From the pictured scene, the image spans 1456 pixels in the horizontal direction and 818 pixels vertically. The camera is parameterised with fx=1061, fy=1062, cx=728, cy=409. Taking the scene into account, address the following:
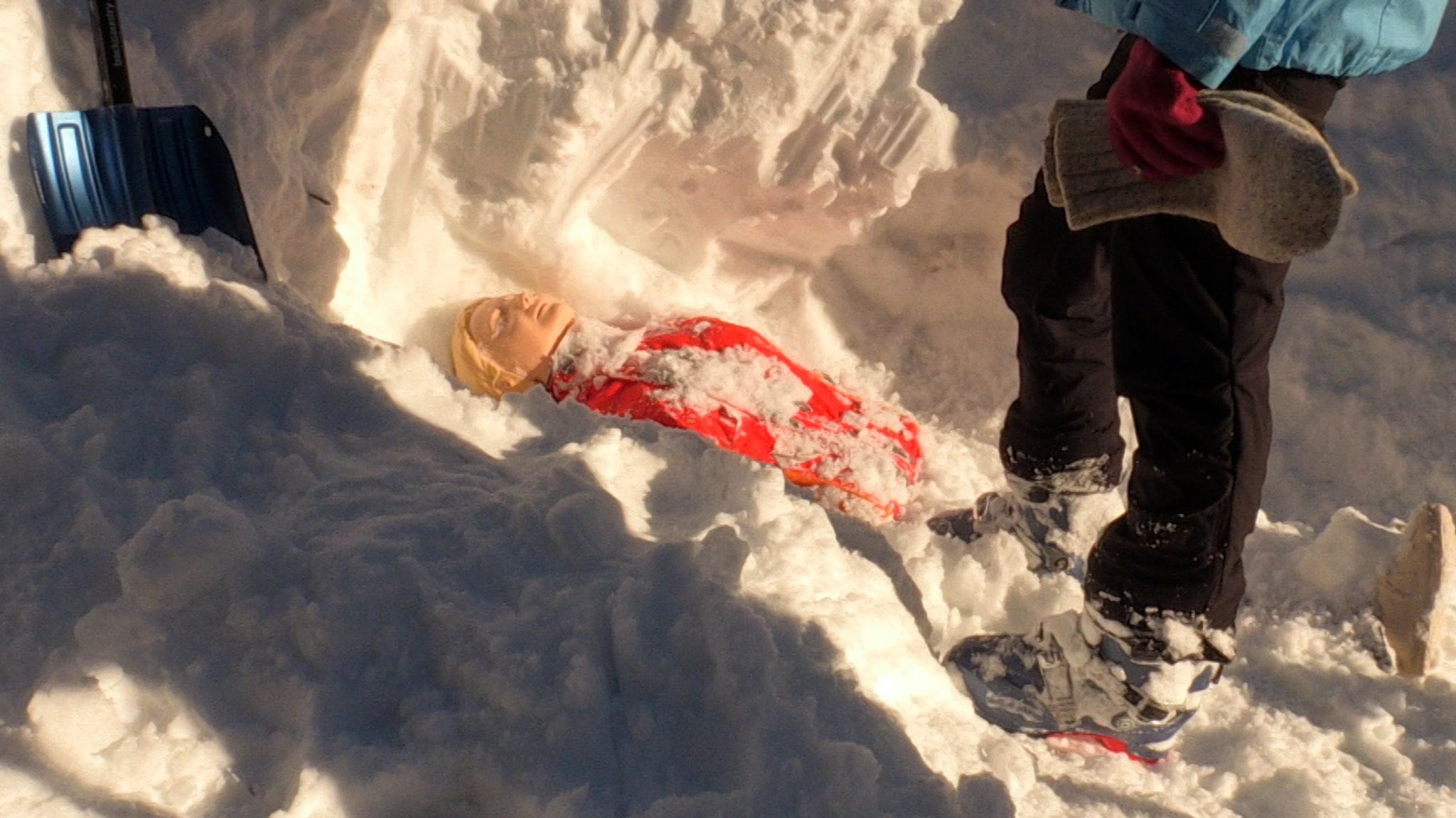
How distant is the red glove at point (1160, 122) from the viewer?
1.14 m

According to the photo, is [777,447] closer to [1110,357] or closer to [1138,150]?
[1110,357]

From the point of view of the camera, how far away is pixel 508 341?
7.79 feet

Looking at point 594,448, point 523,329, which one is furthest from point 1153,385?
point 523,329

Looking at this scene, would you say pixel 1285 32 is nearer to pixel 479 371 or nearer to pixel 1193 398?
pixel 1193 398

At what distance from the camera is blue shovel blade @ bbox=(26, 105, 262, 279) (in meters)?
1.66

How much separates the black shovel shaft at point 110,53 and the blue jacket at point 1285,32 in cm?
157

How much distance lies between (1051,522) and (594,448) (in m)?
0.82

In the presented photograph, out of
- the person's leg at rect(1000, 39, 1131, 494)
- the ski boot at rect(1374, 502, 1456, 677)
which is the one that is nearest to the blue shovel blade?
the person's leg at rect(1000, 39, 1131, 494)

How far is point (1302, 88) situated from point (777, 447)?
1.21 m

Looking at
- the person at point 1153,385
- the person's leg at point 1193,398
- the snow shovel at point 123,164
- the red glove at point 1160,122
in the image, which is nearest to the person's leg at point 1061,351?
the person at point 1153,385

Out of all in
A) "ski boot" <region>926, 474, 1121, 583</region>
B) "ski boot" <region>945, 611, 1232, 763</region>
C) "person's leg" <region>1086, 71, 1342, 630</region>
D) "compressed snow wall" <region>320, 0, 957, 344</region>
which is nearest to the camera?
"person's leg" <region>1086, 71, 1342, 630</region>

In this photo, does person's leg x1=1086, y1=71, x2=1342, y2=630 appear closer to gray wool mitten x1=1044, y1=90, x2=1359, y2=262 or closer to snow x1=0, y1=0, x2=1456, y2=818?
gray wool mitten x1=1044, y1=90, x2=1359, y2=262

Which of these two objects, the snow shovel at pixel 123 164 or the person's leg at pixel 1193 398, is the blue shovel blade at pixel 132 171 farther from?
the person's leg at pixel 1193 398

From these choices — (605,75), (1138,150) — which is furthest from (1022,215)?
(605,75)
